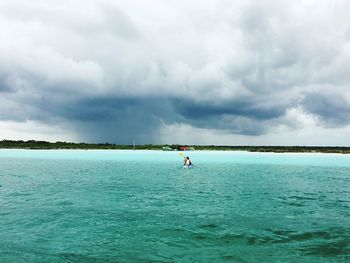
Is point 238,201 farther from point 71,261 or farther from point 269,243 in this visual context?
point 71,261

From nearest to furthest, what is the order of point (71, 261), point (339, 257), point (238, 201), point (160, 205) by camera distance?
point (71, 261)
point (339, 257)
point (160, 205)
point (238, 201)

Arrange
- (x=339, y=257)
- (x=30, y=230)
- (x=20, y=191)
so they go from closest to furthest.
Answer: (x=339, y=257), (x=30, y=230), (x=20, y=191)

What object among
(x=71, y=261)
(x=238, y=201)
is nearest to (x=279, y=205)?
(x=238, y=201)

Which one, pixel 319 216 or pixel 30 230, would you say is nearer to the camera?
pixel 30 230

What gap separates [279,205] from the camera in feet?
72.7

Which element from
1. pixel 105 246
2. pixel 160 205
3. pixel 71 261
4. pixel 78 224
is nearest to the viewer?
pixel 71 261

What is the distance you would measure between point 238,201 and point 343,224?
794cm

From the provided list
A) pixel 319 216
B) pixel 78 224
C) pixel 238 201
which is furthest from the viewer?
pixel 238 201

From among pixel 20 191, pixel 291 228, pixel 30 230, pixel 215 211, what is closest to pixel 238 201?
pixel 215 211

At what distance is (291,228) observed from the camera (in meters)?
15.9

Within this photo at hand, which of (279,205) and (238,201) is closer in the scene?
(279,205)

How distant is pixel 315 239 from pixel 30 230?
12871 millimetres

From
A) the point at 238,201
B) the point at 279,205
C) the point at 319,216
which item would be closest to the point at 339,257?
the point at 319,216

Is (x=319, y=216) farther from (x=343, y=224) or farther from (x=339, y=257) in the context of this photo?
(x=339, y=257)
